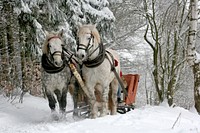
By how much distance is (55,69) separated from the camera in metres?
7.70

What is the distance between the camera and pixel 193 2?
10664 millimetres

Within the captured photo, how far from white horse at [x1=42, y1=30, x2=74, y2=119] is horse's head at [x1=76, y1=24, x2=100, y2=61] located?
45cm

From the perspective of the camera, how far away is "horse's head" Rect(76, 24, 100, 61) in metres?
7.17

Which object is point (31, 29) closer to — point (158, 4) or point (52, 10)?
point (52, 10)

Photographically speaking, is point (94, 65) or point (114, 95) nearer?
point (94, 65)

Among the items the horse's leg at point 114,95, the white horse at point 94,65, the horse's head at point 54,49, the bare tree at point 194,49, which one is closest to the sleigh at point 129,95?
the horse's leg at point 114,95

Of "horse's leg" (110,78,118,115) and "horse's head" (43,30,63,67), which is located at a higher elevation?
"horse's head" (43,30,63,67)

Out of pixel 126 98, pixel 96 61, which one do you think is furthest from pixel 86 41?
A: pixel 126 98

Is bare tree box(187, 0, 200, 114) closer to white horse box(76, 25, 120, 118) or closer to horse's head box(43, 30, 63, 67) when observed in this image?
A: white horse box(76, 25, 120, 118)

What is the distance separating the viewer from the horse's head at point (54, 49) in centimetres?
739

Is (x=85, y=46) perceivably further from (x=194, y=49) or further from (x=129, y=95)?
(x=194, y=49)

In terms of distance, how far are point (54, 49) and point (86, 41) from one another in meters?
0.64

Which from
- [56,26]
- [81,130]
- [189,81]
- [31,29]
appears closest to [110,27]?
[56,26]

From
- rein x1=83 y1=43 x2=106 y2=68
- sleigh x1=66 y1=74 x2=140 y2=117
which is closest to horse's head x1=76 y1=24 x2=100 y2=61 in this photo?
rein x1=83 y1=43 x2=106 y2=68
